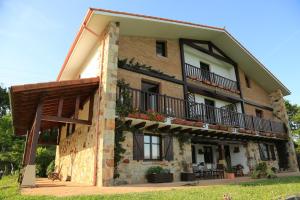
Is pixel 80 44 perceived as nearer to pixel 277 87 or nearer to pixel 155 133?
pixel 155 133

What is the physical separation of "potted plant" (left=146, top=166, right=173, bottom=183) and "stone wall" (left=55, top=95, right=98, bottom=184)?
2342 mm

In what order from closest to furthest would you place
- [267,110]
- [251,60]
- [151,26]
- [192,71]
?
[151,26]
[192,71]
[251,60]
[267,110]

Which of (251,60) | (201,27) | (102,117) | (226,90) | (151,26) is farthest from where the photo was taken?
(251,60)

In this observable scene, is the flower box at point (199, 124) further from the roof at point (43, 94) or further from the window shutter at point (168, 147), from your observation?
the roof at point (43, 94)

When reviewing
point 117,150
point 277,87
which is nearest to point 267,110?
point 277,87

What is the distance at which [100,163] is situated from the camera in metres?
8.88

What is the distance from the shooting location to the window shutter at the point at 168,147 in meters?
11.5

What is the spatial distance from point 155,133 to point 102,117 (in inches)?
123

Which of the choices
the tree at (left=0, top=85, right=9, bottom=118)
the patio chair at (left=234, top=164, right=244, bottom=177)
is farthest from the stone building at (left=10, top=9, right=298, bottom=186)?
the tree at (left=0, top=85, right=9, bottom=118)

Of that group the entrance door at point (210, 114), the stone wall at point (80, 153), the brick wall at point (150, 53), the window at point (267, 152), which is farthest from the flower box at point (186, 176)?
the window at point (267, 152)

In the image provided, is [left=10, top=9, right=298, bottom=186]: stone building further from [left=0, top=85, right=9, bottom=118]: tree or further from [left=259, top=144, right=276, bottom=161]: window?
[left=0, top=85, right=9, bottom=118]: tree

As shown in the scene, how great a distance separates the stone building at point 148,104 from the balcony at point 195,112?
2.3 inches

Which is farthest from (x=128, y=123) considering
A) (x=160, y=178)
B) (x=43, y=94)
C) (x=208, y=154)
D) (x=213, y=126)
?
(x=208, y=154)

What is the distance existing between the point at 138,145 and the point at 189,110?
3.84m
